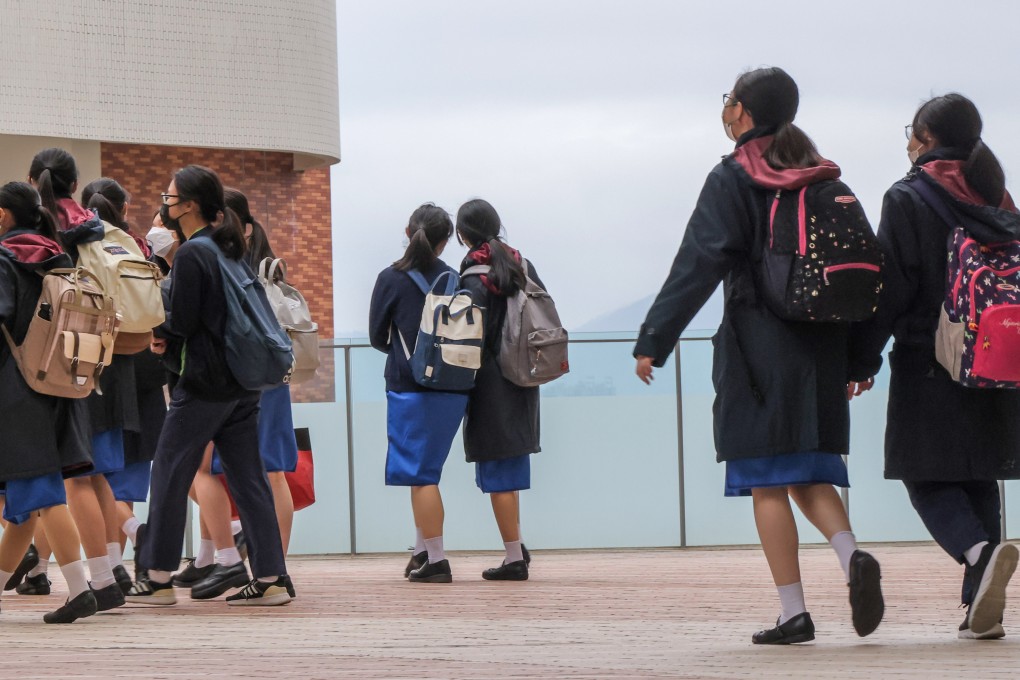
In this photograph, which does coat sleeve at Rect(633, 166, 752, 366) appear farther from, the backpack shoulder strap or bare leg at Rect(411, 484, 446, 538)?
bare leg at Rect(411, 484, 446, 538)

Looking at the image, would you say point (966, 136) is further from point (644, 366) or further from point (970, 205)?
point (644, 366)

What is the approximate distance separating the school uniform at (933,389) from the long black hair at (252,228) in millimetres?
2949

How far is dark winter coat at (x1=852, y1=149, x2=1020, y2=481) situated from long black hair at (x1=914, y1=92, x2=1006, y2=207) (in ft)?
0.14

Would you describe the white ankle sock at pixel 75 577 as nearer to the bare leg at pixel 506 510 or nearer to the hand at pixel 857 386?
the bare leg at pixel 506 510

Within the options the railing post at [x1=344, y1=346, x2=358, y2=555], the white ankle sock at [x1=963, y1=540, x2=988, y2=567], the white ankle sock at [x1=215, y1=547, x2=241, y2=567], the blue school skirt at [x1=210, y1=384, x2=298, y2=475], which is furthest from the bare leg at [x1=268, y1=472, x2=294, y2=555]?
the white ankle sock at [x1=963, y1=540, x2=988, y2=567]

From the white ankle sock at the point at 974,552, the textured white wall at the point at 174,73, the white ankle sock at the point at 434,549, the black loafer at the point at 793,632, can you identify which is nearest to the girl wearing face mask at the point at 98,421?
the white ankle sock at the point at 434,549

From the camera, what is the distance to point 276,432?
723 centimetres

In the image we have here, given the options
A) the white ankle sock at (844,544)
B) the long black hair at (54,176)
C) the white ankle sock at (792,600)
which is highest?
the long black hair at (54,176)

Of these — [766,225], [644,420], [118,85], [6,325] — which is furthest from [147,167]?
[766,225]

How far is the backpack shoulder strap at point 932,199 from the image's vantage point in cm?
471

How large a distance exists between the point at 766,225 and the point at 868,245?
308mm

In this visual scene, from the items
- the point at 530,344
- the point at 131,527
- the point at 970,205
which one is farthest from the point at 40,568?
the point at 970,205

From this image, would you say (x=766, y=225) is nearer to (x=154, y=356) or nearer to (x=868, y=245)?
(x=868, y=245)

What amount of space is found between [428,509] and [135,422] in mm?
1549
